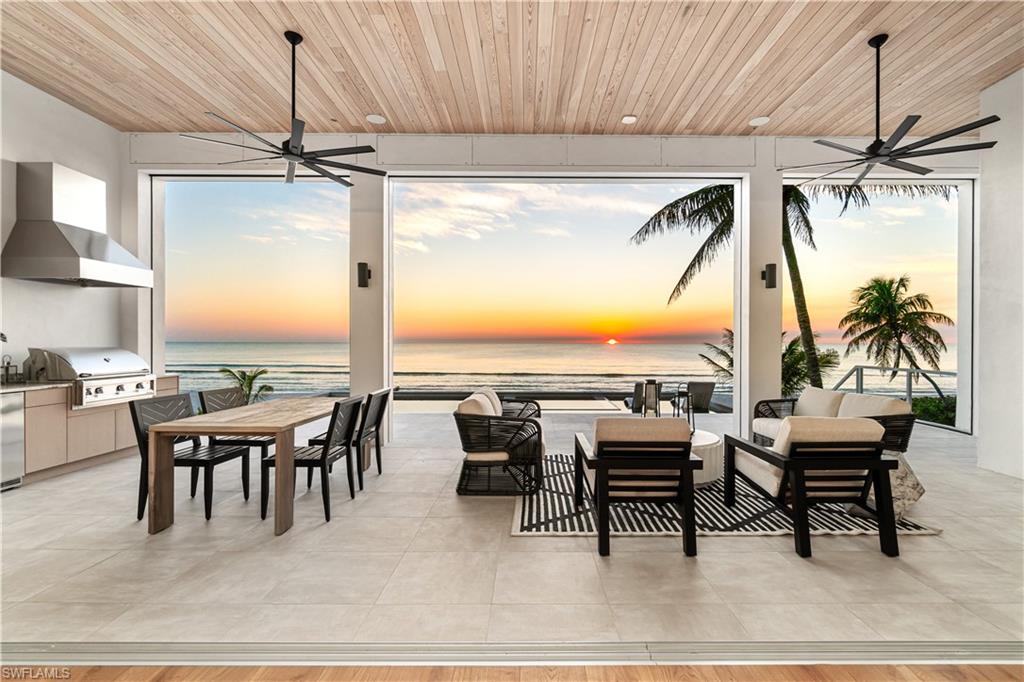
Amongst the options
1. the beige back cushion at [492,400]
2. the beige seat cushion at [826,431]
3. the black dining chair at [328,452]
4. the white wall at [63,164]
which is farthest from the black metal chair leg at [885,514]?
the white wall at [63,164]

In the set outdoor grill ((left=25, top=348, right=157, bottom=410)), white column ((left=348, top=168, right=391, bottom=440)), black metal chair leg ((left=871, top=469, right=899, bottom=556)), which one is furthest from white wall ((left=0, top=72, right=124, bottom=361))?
black metal chair leg ((left=871, top=469, right=899, bottom=556))

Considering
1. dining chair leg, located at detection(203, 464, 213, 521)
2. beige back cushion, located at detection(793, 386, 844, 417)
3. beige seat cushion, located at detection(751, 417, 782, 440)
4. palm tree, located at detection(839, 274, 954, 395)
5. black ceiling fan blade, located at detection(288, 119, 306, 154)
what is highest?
black ceiling fan blade, located at detection(288, 119, 306, 154)

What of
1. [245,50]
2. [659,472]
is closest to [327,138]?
[245,50]

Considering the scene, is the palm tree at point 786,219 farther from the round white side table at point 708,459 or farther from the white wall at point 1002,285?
the round white side table at point 708,459

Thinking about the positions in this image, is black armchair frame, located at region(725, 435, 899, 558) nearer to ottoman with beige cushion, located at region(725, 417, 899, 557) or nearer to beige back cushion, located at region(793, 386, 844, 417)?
ottoman with beige cushion, located at region(725, 417, 899, 557)

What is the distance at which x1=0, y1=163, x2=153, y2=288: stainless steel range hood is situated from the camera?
176 inches

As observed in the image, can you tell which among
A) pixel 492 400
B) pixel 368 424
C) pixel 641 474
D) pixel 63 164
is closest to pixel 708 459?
pixel 641 474

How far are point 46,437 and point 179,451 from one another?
164 centimetres

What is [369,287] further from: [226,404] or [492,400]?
[492,400]

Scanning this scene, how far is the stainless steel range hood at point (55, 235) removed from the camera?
176 inches

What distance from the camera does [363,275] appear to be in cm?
575

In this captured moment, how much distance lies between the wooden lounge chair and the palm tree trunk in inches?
253

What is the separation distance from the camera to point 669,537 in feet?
10.1

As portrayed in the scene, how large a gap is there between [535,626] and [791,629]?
110 centimetres
